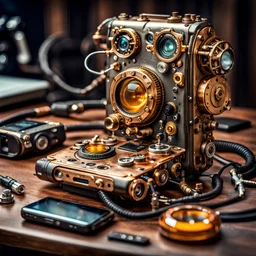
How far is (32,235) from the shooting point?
1.20 m

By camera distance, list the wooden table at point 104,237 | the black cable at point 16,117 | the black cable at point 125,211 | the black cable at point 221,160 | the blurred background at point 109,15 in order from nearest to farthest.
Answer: the wooden table at point 104,237, the black cable at point 125,211, the black cable at point 221,160, the black cable at point 16,117, the blurred background at point 109,15

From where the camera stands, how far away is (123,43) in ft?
4.89

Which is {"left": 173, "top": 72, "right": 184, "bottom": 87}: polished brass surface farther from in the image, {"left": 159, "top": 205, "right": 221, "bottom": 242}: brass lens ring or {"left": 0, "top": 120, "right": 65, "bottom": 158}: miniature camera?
{"left": 0, "top": 120, "right": 65, "bottom": 158}: miniature camera

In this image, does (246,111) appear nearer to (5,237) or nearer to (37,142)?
(37,142)

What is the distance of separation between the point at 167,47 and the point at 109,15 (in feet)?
7.34

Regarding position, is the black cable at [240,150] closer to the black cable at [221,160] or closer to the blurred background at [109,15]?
the black cable at [221,160]

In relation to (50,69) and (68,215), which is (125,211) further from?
(50,69)

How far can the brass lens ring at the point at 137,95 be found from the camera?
4.71ft

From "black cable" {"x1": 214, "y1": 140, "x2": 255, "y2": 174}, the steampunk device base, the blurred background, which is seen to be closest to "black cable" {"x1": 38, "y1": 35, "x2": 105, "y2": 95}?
the blurred background

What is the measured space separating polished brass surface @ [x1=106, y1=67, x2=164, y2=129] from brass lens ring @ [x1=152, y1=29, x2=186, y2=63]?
5 cm

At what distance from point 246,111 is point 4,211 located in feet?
3.47

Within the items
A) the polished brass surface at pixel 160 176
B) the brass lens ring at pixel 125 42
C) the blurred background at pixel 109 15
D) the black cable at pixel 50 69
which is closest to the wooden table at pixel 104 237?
the polished brass surface at pixel 160 176

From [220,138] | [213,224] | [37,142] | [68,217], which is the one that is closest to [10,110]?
[37,142]

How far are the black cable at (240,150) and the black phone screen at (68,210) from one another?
0.38 m
